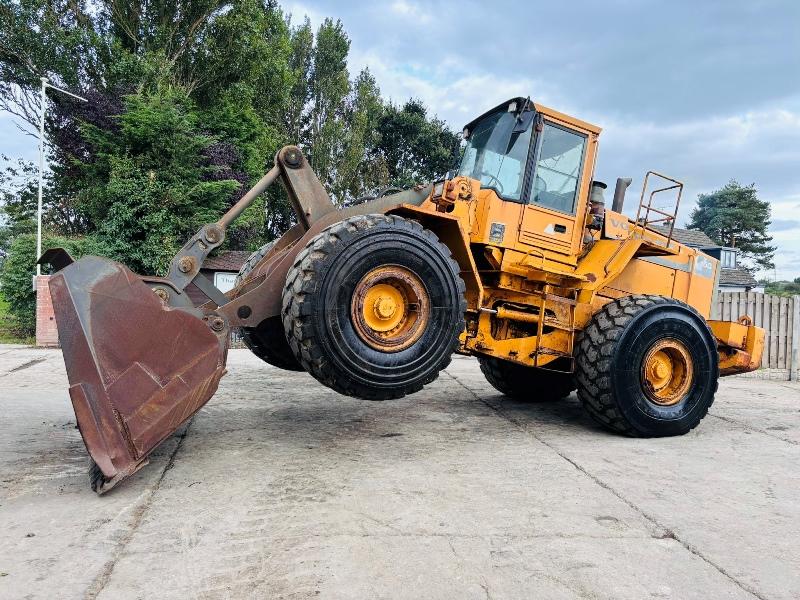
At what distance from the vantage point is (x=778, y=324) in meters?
12.4

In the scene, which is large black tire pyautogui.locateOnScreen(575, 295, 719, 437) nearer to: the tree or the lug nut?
the lug nut

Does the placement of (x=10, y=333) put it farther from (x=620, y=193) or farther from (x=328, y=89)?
(x=328, y=89)

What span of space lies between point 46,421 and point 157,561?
3497mm

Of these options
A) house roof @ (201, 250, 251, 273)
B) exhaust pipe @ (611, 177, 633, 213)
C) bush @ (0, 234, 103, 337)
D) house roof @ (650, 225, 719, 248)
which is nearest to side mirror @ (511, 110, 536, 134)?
exhaust pipe @ (611, 177, 633, 213)

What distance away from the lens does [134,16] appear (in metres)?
21.6

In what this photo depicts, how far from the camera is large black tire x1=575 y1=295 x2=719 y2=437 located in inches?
205

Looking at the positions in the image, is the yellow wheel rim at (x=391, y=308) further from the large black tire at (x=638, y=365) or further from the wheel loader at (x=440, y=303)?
the large black tire at (x=638, y=365)

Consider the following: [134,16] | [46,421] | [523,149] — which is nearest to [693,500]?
[523,149]

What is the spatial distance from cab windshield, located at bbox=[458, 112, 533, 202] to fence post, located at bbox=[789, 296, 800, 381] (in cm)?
963

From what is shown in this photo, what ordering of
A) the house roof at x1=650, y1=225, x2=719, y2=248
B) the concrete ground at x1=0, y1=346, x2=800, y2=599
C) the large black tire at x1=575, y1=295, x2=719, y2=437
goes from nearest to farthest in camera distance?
1. the concrete ground at x1=0, y1=346, x2=800, y2=599
2. the large black tire at x1=575, y1=295, x2=719, y2=437
3. the house roof at x1=650, y1=225, x2=719, y2=248

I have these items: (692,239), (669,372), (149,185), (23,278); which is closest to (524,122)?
(669,372)

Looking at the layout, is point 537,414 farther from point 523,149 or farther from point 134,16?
point 134,16

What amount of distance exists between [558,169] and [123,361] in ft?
13.4

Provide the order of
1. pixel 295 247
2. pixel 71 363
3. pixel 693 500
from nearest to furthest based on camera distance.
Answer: pixel 71 363 → pixel 693 500 → pixel 295 247
